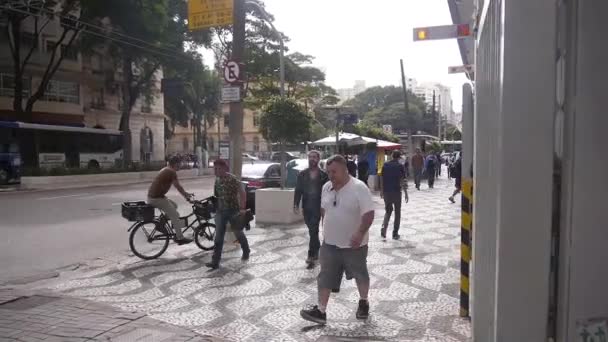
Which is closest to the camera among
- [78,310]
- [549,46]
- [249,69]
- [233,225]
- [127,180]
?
[549,46]

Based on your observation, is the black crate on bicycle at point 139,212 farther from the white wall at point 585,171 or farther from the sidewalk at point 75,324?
the white wall at point 585,171

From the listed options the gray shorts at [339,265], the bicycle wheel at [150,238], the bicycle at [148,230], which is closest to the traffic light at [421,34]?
the gray shorts at [339,265]

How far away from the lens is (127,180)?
Result: 29.0 m

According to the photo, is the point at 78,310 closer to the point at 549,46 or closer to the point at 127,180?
the point at 549,46

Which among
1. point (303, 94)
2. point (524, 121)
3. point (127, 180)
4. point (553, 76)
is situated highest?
point (303, 94)

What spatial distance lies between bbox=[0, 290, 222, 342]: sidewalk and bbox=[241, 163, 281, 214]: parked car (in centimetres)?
836

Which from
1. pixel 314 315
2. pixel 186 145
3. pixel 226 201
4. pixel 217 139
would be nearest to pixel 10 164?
pixel 226 201

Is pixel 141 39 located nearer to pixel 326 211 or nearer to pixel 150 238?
pixel 150 238

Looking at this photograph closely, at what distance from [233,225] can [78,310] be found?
285 centimetres

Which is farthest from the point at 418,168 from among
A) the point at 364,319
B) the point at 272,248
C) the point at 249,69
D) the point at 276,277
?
the point at 249,69

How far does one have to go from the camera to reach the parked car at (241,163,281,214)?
1448 cm

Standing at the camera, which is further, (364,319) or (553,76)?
(364,319)

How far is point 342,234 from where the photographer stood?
16.4 feet

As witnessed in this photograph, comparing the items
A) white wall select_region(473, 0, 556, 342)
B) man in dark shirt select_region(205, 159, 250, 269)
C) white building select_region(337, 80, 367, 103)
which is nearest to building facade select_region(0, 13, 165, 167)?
man in dark shirt select_region(205, 159, 250, 269)
